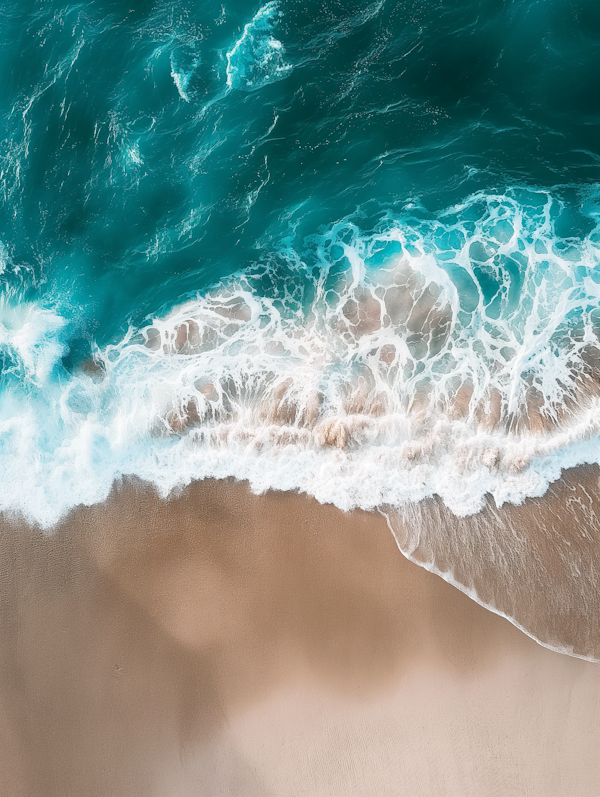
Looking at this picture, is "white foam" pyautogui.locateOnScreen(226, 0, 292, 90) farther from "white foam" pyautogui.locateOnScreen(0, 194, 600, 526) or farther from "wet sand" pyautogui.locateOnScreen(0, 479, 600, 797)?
"wet sand" pyautogui.locateOnScreen(0, 479, 600, 797)

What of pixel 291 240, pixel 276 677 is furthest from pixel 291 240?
pixel 276 677

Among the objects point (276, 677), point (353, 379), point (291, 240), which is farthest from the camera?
point (291, 240)

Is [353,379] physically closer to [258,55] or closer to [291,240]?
[291,240]

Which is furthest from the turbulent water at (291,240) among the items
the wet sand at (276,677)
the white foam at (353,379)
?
the wet sand at (276,677)

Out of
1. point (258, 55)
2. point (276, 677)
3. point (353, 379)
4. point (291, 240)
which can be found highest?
point (258, 55)

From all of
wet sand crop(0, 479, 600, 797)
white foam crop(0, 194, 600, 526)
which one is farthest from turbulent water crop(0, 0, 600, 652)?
wet sand crop(0, 479, 600, 797)

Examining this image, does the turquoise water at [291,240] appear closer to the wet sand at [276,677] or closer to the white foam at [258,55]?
the white foam at [258,55]

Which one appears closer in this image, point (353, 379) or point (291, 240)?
point (353, 379)
